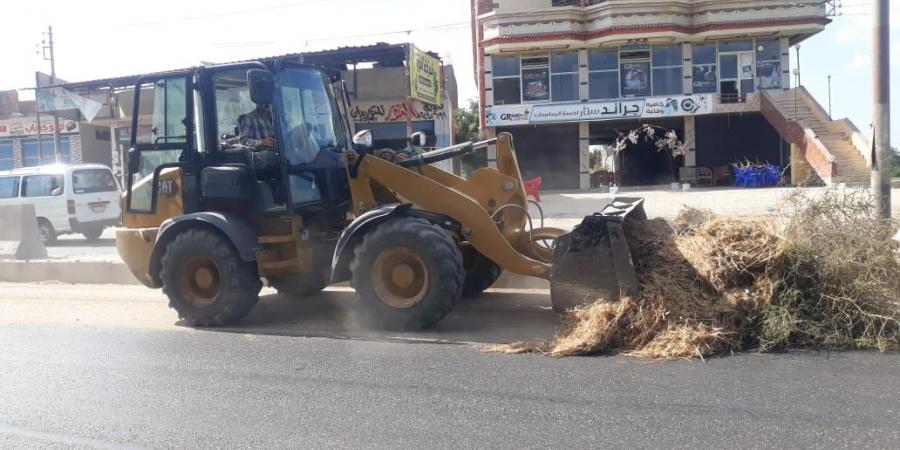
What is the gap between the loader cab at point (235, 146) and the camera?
7.86 meters

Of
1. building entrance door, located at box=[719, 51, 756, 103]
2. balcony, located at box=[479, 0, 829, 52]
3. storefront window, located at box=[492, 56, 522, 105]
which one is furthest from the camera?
storefront window, located at box=[492, 56, 522, 105]

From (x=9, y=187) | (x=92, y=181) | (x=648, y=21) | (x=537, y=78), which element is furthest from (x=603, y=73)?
(x=9, y=187)

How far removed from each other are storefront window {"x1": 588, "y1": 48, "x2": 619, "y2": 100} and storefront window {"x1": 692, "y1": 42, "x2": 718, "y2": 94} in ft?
11.6

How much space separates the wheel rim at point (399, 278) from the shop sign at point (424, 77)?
550 inches

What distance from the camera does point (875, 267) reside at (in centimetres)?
647

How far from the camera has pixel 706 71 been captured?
3422 centimetres

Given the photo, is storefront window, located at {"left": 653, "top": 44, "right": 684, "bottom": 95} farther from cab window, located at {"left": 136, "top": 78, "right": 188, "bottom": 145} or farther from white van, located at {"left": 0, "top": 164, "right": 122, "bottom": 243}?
cab window, located at {"left": 136, "top": 78, "right": 188, "bottom": 145}

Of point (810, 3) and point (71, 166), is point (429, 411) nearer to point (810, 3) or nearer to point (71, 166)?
point (71, 166)

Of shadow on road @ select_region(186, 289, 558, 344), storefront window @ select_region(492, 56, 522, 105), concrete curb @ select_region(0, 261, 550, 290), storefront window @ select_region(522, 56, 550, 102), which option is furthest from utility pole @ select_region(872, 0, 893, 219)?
storefront window @ select_region(492, 56, 522, 105)

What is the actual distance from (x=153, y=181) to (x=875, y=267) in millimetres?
7282

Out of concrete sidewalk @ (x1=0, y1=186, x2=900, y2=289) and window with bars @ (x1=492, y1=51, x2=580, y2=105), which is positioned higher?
window with bars @ (x1=492, y1=51, x2=580, y2=105)

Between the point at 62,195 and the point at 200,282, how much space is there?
12.6 m

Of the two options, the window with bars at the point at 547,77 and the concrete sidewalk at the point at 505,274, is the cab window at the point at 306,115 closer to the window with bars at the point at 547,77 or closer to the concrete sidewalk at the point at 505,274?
the concrete sidewalk at the point at 505,274

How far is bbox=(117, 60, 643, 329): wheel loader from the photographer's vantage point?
281 inches
